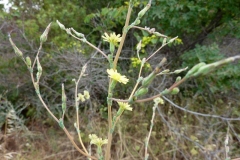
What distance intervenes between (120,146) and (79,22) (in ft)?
4.53

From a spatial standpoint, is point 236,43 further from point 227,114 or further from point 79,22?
point 79,22

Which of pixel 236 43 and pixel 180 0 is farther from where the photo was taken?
pixel 236 43

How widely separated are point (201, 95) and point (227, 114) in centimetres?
41

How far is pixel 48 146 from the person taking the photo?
2.95 m

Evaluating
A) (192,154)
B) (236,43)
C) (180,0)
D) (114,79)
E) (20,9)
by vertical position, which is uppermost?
(20,9)

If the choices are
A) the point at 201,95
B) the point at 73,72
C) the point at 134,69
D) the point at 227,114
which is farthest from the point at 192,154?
the point at 73,72

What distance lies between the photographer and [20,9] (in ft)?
10.4

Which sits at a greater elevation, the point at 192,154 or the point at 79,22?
the point at 79,22

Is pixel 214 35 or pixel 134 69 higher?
pixel 214 35

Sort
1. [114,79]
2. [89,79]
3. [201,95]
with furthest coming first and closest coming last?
[201,95] → [89,79] → [114,79]

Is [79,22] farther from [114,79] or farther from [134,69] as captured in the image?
[114,79]

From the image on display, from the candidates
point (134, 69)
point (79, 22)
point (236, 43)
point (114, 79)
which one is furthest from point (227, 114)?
point (114, 79)

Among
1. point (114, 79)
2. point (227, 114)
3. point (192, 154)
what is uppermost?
point (114, 79)

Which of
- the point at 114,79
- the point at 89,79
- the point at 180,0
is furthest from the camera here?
the point at 89,79
